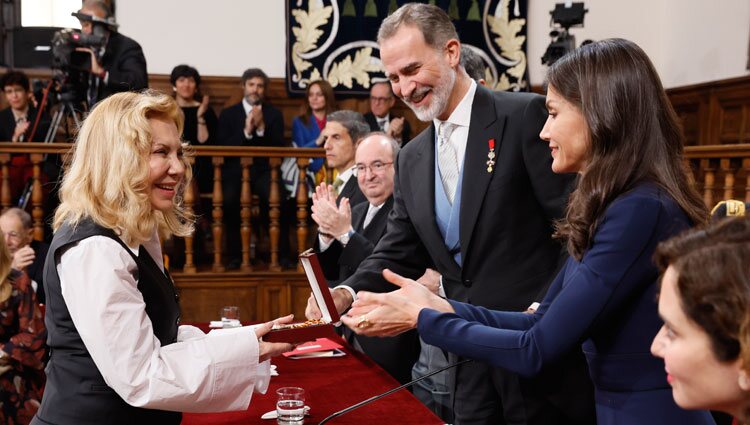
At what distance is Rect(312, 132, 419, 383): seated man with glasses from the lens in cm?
325

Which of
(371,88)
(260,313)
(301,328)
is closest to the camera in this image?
(301,328)

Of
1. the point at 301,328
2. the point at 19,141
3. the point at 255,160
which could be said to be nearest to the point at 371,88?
the point at 255,160

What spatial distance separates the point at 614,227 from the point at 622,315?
0.19 metres

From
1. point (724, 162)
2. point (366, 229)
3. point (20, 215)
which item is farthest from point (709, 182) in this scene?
point (20, 215)

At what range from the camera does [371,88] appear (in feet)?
24.0

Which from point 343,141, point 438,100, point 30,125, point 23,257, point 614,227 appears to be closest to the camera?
point 614,227

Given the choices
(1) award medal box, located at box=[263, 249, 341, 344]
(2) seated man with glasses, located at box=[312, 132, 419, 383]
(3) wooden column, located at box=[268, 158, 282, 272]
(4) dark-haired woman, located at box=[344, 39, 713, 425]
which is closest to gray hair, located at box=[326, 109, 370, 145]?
(2) seated man with glasses, located at box=[312, 132, 419, 383]

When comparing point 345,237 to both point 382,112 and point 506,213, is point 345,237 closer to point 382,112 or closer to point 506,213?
point 506,213

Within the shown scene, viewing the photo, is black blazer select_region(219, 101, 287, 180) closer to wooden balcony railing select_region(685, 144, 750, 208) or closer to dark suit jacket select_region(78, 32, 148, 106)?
dark suit jacket select_region(78, 32, 148, 106)

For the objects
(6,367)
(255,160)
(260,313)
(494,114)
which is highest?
(494,114)

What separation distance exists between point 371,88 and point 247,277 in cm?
246

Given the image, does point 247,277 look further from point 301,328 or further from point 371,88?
point 301,328

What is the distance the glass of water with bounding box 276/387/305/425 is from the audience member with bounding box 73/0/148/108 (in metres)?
3.83

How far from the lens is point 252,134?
624cm
